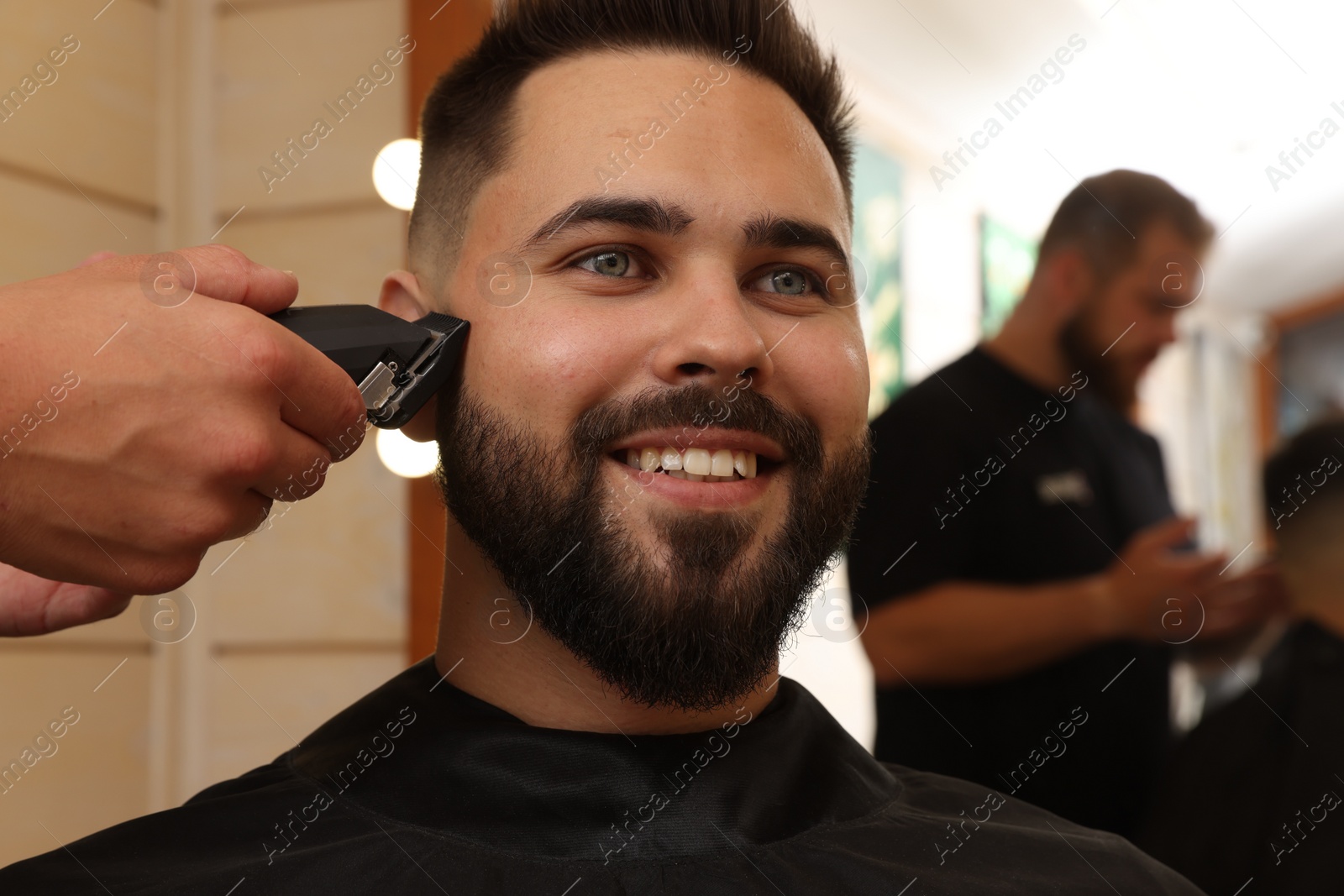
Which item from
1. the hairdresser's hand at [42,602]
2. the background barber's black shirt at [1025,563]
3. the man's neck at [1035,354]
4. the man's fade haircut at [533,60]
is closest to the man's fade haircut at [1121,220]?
the man's neck at [1035,354]

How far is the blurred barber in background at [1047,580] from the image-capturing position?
6.20ft

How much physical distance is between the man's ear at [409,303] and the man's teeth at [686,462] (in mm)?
306

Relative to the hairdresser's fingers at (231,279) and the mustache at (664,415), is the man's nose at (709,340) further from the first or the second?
the hairdresser's fingers at (231,279)

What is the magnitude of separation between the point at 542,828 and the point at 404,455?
1.17 metres

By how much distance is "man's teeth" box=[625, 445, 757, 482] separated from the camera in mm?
1187

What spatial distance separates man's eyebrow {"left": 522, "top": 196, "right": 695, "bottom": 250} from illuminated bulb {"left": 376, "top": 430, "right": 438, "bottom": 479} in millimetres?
1019

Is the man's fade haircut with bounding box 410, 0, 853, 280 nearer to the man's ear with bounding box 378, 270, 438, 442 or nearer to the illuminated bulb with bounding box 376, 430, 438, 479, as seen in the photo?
the man's ear with bounding box 378, 270, 438, 442

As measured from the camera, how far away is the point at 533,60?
141 cm

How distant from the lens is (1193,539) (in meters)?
1.91

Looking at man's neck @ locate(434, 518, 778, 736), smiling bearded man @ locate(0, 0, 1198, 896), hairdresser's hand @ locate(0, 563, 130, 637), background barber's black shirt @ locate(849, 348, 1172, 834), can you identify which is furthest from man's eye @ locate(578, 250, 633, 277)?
background barber's black shirt @ locate(849, 348, 1172, 834)

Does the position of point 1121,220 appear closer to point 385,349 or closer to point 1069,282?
point 1069,282

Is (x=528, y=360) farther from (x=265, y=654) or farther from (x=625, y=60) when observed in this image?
(x=265, y=654)

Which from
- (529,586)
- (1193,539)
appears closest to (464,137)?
(529,586)

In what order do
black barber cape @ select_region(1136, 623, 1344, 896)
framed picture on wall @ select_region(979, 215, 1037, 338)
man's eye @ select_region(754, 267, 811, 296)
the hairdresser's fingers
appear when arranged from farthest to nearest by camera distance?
framed picture on wall @ select_region(979, 215, 1037, 338) < black barber cape @ select_region(1136, 623, 1344, 896) < man's eye @ select_region(754, 267, 811, 296) < the hairdresser's fingers
